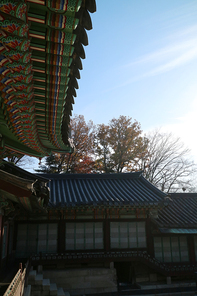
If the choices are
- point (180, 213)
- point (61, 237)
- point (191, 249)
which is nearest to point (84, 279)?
point (61, 237)

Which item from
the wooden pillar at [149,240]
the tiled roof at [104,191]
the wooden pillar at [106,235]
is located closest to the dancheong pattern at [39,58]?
the tiled roof at [104,191]

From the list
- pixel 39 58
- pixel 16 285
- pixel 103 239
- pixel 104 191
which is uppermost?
pixel 39 58

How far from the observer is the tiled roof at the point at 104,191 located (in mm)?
12102

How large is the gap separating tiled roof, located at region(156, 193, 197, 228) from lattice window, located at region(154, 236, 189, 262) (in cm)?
90

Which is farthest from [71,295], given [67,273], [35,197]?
[35,197]

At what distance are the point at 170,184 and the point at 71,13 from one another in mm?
25809

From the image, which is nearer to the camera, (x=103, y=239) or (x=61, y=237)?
(x=61, y=237)

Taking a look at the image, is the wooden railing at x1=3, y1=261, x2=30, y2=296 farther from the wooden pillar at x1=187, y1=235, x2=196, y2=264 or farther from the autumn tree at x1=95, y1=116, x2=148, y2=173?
the autumn tree at x1=95, y1=116, x2=148, y2=173

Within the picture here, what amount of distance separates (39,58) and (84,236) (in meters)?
10.6

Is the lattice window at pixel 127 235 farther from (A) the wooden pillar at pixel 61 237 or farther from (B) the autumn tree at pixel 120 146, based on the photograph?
(B) the autumn tree at pixel 120 146

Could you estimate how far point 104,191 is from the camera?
1395cm

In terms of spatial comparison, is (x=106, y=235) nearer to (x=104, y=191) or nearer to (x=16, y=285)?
(x=104, y=191)

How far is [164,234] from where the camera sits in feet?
42.7

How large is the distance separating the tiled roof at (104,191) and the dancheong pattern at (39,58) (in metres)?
7.32
